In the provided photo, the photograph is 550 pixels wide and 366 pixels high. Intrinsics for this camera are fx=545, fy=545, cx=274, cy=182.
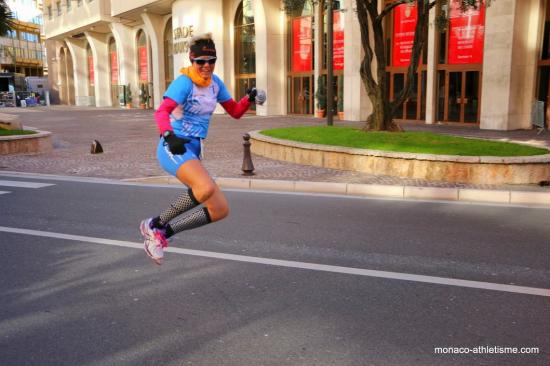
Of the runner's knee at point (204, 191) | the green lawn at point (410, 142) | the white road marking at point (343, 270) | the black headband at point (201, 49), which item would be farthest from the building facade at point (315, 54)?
the runner's knee at point (204, 191)

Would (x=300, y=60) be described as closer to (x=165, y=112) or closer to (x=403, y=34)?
(x=403, y=34)

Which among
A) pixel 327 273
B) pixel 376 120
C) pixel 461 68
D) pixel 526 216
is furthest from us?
A: pixel 461 68

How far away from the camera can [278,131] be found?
50.0ft

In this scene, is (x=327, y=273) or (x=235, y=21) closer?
(x=327, y=273)

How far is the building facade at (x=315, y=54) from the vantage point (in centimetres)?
2011

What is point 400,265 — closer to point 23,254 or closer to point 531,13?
point 23,254

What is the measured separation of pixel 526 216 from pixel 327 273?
150 inches

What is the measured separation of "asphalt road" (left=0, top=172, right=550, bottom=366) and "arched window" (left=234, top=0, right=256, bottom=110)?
29.8 m

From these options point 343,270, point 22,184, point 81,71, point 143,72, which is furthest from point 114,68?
point 343,270

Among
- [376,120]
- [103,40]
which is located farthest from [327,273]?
[103,40]

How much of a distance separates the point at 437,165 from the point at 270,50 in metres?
24.7

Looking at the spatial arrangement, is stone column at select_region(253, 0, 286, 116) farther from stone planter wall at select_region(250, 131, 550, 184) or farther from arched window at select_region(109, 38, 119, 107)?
arched window at select_region(109, 38, 119, 107)

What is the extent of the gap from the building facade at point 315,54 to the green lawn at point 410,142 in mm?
4071

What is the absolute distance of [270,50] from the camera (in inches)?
1297
